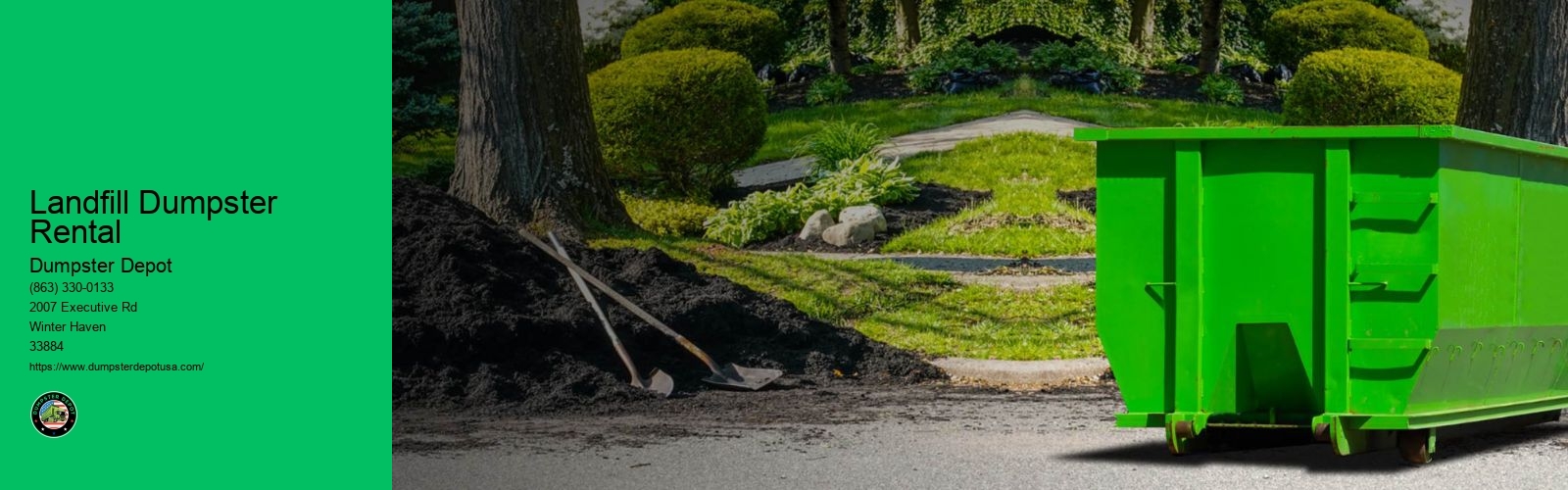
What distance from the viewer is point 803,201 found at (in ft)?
42.4

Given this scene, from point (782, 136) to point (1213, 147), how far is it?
37.7 ft

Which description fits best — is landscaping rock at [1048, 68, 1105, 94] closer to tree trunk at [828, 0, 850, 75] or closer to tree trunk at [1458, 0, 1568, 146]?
tree trunk at [828, 0, 850, 75]

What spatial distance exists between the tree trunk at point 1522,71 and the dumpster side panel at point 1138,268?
597cm

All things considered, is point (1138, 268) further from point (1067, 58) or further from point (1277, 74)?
point (1277, 74)

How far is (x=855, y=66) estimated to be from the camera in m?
19.6

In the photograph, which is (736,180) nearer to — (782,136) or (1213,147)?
(782,136)

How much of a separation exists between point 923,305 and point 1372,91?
6.75 meters

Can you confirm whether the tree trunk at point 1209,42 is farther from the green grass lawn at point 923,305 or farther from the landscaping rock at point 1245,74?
the green grass lawn at point 923,305

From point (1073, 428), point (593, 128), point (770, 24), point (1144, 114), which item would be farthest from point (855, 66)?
point (1073, 428)

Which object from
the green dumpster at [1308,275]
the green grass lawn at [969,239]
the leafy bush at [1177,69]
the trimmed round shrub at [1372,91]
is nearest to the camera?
the green dumpster at [1308,275]

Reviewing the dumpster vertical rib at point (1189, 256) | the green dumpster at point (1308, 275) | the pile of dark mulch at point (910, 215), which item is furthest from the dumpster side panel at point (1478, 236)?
the pile of dark mulch at point (910, 215)

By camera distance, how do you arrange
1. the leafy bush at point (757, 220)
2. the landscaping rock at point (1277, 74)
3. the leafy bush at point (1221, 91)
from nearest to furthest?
the leafy bush at point (757, 220) < the leafy bush at point (1221, 91) < the landscaping rock at point (1277, 74)

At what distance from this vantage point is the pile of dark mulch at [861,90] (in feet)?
60.4

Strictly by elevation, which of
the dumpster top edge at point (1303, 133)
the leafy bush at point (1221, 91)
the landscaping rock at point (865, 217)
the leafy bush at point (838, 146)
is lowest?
the landscaping rock at point (865, 217)
